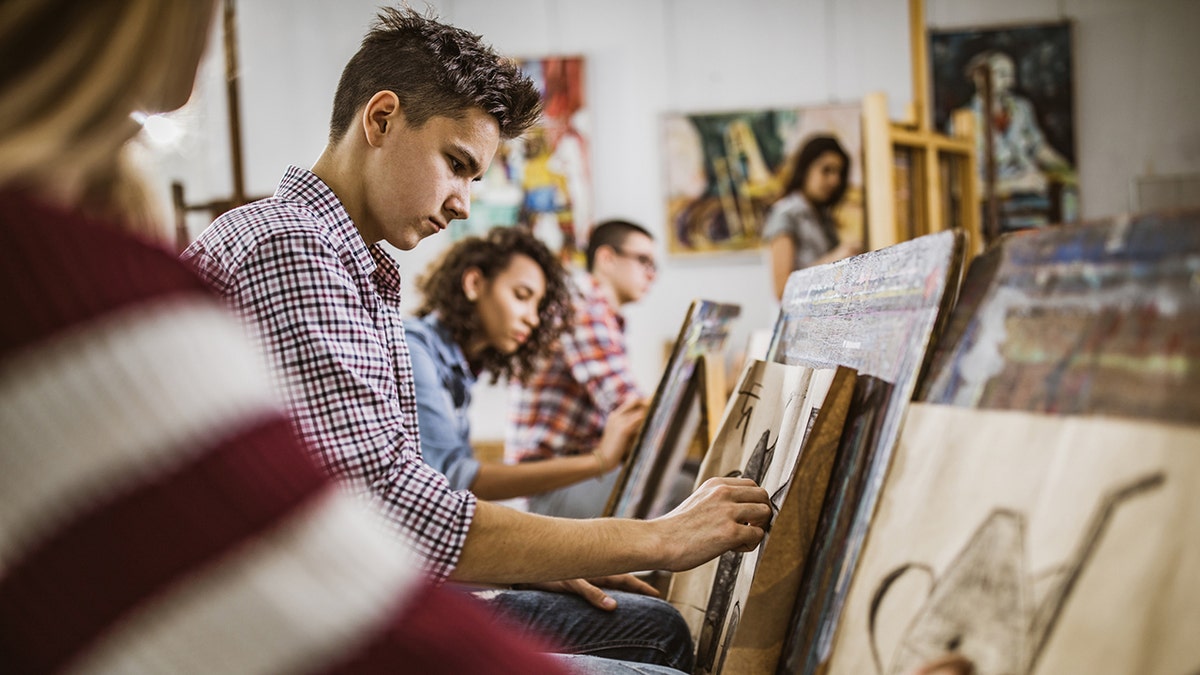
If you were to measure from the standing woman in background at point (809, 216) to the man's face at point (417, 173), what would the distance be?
6.95 ft

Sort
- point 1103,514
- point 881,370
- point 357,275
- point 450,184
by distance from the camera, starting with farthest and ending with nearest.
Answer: point 450,184, point 357,275, point 881,370, point 1103,514

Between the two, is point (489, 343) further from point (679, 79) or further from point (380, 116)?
point (679, 79)

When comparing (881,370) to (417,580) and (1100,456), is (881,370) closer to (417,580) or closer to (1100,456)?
(1100,456)

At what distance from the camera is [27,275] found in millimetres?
359

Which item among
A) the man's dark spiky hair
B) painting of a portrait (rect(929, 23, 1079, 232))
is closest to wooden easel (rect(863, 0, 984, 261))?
painting of a portrait (rect(929, 23, 1079, 232))

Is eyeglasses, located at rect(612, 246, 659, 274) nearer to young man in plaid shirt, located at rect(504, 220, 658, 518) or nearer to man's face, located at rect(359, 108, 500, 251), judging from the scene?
young man in plaid shirt, located at rect(504, 220, 658, 518)

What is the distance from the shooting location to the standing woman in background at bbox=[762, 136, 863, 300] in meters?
3.39

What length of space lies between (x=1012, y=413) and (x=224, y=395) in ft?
1.46

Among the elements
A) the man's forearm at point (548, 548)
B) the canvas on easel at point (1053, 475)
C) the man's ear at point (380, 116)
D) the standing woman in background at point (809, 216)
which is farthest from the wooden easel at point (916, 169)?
the canvas on easel at point (1053, 475)

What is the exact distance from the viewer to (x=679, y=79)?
14.6 ft

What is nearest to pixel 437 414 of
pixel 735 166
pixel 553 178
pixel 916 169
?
pixel 916 169

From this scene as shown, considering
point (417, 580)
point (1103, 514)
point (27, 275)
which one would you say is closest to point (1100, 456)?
Answer: point (1103, 514)

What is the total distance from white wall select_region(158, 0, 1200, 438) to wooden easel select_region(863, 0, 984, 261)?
113 centimetres

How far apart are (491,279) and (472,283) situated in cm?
6
